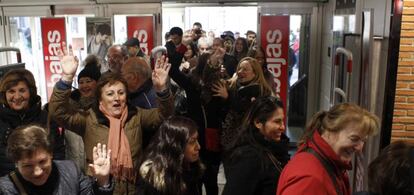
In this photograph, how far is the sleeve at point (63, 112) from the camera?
2641mm

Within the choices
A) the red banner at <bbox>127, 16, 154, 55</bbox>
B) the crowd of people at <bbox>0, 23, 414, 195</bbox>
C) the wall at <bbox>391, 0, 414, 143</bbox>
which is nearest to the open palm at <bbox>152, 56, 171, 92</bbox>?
the crowd of people at <bbox>0, 23, 414, 195</bbox>

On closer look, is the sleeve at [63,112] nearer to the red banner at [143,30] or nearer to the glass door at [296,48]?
the red banner at [143,30]

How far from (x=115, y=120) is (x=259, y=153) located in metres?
0.98

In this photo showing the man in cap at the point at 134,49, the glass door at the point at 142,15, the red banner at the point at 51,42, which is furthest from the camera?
the red banner at the point at 51,42

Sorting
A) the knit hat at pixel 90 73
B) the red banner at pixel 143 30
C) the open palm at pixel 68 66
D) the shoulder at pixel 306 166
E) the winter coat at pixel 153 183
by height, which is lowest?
the winter coat at pixel 153 183

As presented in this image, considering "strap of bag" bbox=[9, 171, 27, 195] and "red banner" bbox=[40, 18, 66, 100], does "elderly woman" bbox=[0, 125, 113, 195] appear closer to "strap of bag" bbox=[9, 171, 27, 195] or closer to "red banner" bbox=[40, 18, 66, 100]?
"strap of bag" bbox=[9, 171, 27, 195]

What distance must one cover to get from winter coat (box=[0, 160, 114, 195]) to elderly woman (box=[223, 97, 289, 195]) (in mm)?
618

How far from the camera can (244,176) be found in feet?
6.59

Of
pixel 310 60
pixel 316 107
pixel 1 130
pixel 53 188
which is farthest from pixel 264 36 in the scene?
pixel 53 188

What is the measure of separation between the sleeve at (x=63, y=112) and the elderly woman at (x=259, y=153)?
41.4 inches

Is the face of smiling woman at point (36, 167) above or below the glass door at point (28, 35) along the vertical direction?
below

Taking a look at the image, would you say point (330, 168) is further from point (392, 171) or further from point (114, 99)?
point (114, 99)

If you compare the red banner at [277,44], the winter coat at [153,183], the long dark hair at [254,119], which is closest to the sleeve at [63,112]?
the winter coat at [153,183]

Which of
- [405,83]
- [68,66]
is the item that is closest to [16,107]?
[68,66]
